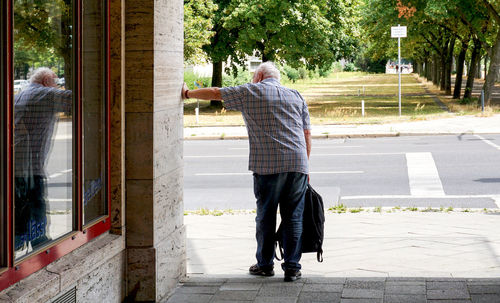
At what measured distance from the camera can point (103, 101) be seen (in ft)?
17.0

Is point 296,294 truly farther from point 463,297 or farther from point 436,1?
point 436,1

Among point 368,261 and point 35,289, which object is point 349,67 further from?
point 35,289

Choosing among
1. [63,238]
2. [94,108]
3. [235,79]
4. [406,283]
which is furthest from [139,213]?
[235,79]

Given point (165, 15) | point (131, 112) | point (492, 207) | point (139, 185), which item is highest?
point (165, 15)

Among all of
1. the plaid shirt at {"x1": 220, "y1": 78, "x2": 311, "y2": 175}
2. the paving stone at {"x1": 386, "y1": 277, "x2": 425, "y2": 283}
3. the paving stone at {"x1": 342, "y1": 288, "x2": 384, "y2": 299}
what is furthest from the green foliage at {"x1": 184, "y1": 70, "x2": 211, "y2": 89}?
the paving stone at {"x1": 342, "y1": 288, "x2": 384, "y2": 299}

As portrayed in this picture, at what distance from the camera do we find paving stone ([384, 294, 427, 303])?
5.46 meters

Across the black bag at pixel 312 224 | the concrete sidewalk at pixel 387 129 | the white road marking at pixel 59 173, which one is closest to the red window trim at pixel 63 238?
the white road marking at pixel 59 173

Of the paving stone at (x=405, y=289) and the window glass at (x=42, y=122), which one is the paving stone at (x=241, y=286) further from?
the window glass at (x=42, y=122)

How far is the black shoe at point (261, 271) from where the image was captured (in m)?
6.50

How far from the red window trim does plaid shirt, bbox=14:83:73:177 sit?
0.13 metres

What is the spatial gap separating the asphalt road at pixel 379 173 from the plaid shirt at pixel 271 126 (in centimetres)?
488

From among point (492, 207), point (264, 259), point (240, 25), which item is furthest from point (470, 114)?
point (264, 259)

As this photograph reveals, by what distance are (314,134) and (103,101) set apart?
1730 centimetres

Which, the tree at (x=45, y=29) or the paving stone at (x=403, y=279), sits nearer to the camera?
the tree at (x=45, y=29)
